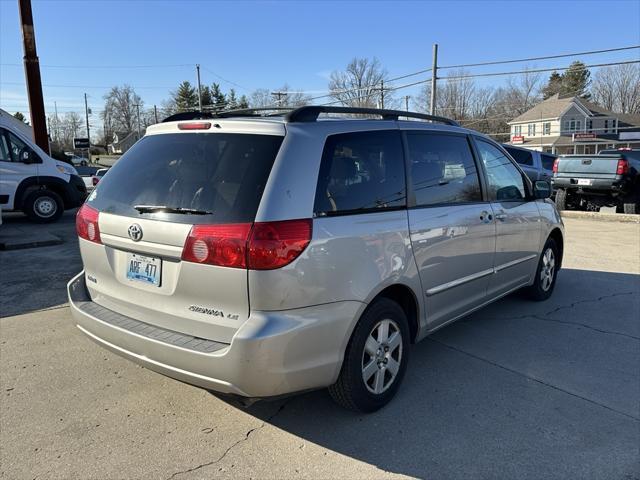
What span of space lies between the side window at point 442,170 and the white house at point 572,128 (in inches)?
2399

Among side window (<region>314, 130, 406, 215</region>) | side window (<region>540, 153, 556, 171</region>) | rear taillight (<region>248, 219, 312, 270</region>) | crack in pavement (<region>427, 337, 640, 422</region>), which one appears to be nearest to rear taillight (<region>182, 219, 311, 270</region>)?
rear taillight (<region>248, 219, 312, 270</region>)

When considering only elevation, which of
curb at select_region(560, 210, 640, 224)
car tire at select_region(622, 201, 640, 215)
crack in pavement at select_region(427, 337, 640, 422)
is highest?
car tire at select_region(622, 201, 640, 215)

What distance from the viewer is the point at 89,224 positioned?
3.34 metres

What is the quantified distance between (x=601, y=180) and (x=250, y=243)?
40.6ft

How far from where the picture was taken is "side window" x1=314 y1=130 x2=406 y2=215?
2889 millimetres

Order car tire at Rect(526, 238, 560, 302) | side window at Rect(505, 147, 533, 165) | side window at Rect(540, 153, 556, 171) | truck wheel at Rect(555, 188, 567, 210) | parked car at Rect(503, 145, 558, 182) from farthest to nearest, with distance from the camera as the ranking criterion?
side window at Rect(540, 153, 556, 171) < side window at Rect(505, 147, 533, 165) < parked car at Rect(503, 145, 558, 182) < truck wheel at Rect(555, 188, 567, 210) < car tire at Rect(526, 238, 560, 302)

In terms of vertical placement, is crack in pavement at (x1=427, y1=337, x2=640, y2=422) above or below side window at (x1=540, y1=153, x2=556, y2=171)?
below

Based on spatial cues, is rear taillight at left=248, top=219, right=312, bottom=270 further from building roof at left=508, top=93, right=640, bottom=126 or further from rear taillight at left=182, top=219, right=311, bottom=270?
building roof at left=508, top=93, right=640, bottom=126

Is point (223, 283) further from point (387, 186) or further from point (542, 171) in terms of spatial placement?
point (542, 171)

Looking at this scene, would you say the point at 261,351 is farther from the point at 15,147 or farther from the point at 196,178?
the point at 15,147

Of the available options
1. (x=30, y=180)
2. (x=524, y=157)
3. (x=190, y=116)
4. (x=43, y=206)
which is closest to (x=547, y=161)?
(x=524, y=157)

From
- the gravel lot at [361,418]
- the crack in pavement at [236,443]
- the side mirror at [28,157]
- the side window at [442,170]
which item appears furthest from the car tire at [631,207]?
the side mirror at [28,157]

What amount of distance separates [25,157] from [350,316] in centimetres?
1077

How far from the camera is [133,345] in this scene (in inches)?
115
